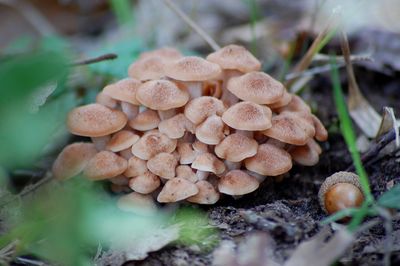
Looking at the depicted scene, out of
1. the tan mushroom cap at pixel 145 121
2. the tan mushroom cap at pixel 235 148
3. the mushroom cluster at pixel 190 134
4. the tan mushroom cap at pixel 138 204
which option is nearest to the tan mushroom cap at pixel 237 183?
the mushroom cluster at pixel 190 134

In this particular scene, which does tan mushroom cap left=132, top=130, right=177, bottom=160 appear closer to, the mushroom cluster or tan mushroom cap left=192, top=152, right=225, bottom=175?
the mushroom cluster

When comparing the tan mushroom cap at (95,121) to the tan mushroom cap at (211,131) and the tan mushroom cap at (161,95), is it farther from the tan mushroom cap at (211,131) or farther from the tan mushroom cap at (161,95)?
the tan mushroom cap at (211,131)

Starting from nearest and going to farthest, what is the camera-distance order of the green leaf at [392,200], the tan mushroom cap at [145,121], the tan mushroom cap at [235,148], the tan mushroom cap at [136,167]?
the green leaf at [392,200] < the tan mushroom cap at [235,148] < the tan mushroom cap at [136,167] < the tan mushroom cap at [145,121]

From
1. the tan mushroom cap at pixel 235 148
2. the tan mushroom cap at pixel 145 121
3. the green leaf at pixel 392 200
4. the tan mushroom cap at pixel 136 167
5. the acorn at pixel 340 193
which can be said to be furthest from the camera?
the tan mushroom cap at pixel 145 121

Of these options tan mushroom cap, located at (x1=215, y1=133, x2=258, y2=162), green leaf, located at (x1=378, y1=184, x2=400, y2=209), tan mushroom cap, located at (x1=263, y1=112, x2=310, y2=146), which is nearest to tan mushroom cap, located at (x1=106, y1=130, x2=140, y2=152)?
tan mushroom cap, located at (x1=215, y1=133, x2=258, y2=162)

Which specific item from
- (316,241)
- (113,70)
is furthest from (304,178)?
(113,70)

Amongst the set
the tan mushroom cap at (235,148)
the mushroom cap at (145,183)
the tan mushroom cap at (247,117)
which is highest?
the tan mushroom cap at (247,117)

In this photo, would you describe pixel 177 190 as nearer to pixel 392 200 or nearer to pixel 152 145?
pixel 152 145
